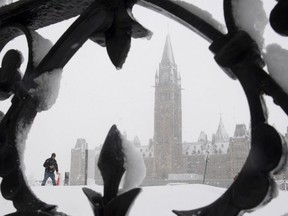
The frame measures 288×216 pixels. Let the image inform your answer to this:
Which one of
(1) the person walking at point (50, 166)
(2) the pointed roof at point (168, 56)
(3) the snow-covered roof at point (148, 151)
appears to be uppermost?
(2) the pointed roof at point (168, 56)

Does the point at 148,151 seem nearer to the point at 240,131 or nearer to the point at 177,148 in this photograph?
the point at 177,148

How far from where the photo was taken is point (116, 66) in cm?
55

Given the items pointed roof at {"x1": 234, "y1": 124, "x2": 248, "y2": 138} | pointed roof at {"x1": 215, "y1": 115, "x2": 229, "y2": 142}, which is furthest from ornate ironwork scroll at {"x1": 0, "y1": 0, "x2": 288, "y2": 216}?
pointed roof at {"x1": 215, "y1": 115, "x2": 229, "y2": 142}

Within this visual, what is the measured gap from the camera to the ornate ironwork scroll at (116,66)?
0.37 meters

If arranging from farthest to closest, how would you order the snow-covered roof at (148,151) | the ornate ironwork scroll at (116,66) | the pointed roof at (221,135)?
the pointed roof at (221,135)
the snow-covered roof at (148,151)
the ornate ironwork scroll at (116,66)

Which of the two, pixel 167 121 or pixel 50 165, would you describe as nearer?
pixel 50 165

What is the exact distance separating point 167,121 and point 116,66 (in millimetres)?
39979

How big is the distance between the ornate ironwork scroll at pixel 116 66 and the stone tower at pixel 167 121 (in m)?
37.5

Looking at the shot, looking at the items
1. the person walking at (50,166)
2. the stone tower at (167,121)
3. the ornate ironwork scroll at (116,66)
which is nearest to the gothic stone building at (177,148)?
the stone tower at (167,121)

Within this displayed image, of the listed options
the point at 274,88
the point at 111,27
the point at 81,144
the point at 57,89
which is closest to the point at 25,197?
the point at 57,89

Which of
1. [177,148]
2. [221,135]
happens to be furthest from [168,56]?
[221,135]

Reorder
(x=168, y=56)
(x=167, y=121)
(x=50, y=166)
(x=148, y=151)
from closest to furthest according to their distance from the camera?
1. (x=50, y=166)
2. (x=168, y=56)
3. (x=167, y=121)
4. (x=148, y=151)

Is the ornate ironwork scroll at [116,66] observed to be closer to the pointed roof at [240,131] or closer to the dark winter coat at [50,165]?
the dark winter coat at [50,165]

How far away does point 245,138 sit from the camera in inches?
1471
